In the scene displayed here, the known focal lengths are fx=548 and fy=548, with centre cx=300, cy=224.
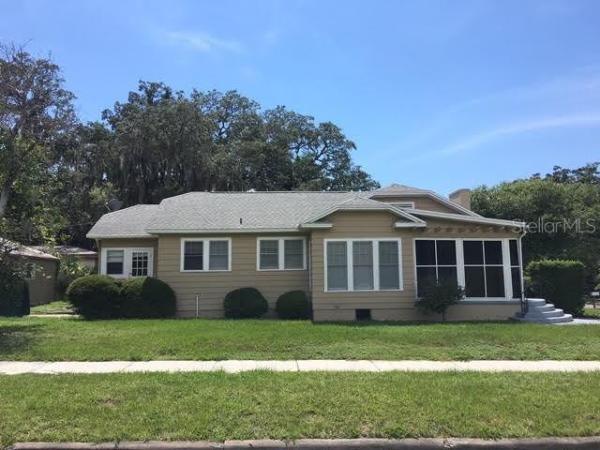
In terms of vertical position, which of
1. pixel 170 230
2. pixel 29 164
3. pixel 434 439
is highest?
pixel 29 164

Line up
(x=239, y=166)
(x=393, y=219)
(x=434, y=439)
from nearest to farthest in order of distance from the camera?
(x=434, y=439) < (x=393, y=219) < (x=239, y=166)

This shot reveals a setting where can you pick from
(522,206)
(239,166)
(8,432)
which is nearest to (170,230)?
(8,432)

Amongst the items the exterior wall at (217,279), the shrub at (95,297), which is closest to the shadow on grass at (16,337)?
the shrub at (95,297)

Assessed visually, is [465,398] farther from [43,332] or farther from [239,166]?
[239,166]

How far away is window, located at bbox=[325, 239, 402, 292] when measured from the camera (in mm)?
18375

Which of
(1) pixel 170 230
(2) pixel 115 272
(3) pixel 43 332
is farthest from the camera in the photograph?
(2) pixel 115 272

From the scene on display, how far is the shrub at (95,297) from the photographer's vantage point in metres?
18.5

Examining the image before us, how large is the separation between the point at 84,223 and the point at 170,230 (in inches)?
868

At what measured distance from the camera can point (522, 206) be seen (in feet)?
124

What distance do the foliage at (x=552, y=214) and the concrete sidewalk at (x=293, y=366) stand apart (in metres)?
26.2

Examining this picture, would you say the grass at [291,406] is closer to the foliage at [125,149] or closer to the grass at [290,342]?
the grass at [290,342]

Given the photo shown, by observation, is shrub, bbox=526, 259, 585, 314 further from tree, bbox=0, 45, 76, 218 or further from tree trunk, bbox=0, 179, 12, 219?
tree, bbox=0, 45, 76, 218

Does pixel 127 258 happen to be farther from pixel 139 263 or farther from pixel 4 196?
pixel 4 196

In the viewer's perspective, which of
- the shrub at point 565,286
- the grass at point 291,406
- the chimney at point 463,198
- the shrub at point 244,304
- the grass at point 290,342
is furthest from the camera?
the chimney at point 463,198
